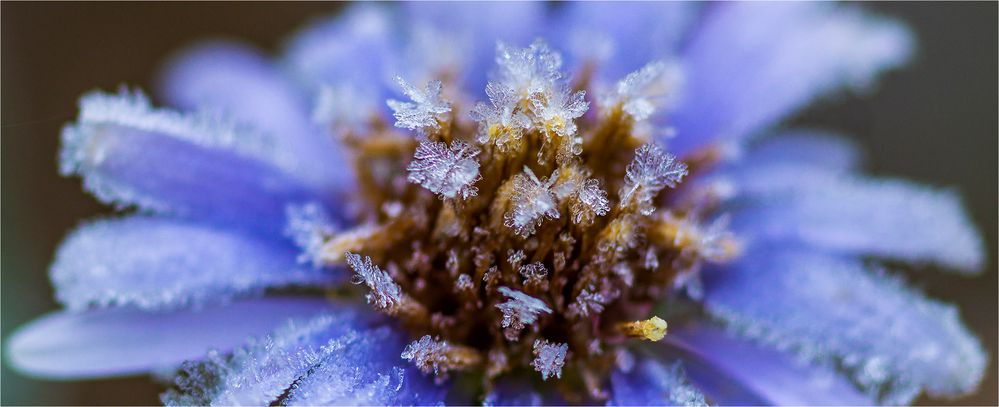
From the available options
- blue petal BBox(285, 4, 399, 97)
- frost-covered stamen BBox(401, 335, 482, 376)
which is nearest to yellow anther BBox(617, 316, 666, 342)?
frost-covered stamen BBox(401, 335, 482, 376)

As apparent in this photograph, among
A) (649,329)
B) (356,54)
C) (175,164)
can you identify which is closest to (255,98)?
(356,54)

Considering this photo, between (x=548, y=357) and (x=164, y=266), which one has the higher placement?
(x=164, y=266)

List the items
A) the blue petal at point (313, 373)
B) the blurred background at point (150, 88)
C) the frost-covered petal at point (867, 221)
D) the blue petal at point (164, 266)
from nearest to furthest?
1. the blue petal at point (313, 373)
2. the blue petal at point (164, 266)
3. the frost-covered petal at point (867, 221)
4. the blurred background at point (150, 88)

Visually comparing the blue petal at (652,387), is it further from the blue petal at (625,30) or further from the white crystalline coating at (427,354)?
the blue petal at (625,30)

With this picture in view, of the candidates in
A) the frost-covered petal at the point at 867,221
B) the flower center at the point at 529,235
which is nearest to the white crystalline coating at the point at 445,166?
the flower center at the point at 529,235

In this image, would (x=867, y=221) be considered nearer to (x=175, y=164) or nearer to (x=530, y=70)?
(x=530, y=70)

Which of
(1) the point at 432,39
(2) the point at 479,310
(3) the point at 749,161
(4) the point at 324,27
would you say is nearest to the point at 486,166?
(2) the point at 479,310
